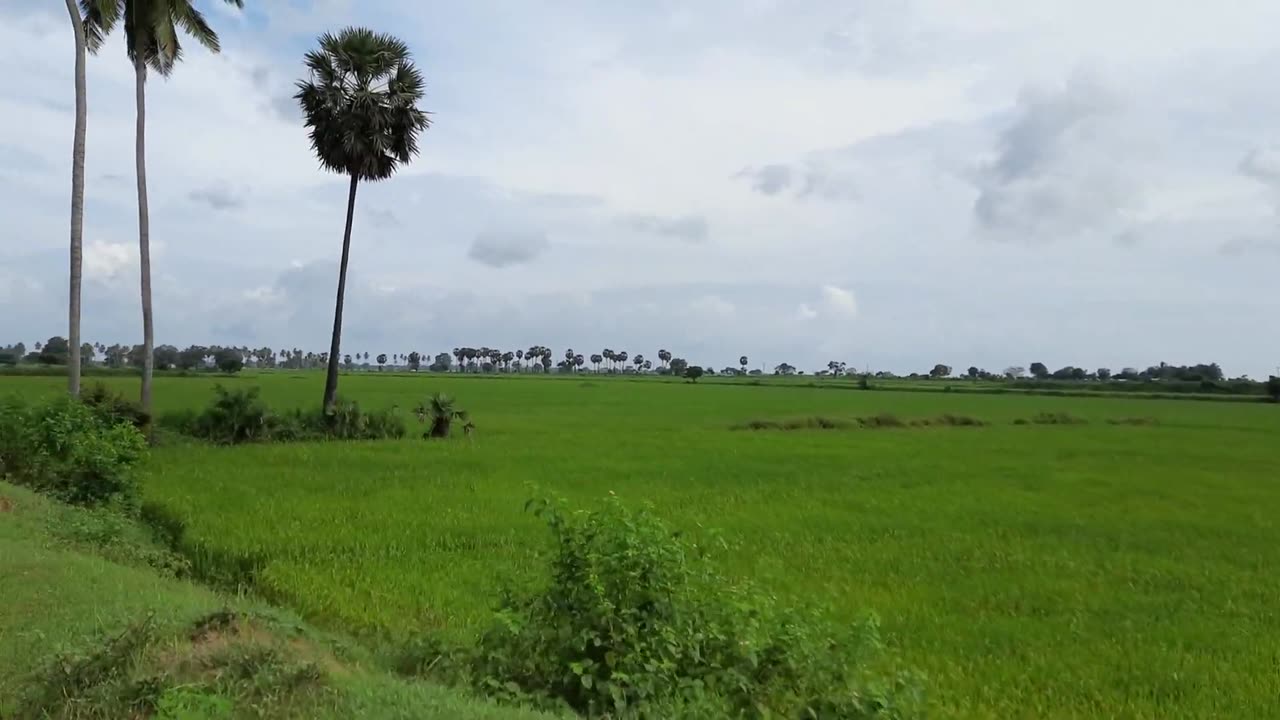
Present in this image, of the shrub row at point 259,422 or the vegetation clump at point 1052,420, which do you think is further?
the vegetation clump at point 1052,420

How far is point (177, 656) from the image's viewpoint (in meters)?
4.37

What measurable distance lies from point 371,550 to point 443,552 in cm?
82

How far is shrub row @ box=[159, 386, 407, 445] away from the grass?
1528 millimetres

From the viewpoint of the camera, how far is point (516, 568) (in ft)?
29.5

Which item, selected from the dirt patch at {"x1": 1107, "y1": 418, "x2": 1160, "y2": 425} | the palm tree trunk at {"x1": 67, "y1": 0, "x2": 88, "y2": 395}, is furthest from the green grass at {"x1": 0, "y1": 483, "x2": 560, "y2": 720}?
the dirt patch at {"x1": 1107, "y1": 418, "x2": 1160, "y2": 425}

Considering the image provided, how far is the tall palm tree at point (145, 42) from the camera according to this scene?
19.9m

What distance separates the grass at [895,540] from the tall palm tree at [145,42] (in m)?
3.68

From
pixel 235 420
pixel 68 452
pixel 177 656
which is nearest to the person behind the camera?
pixel 177 656

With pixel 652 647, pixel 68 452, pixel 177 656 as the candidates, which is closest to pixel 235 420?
pixel 68 452

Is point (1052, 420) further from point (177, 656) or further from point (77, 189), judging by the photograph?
point (177, 656)

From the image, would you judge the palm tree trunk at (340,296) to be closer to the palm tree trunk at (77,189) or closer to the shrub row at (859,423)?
the palm tree trunk at (77,189)

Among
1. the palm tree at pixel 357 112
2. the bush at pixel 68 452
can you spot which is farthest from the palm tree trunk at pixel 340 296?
the bush at pixel 68 452

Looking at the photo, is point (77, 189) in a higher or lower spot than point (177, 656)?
higher

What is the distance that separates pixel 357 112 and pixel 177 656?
71.8 feet
